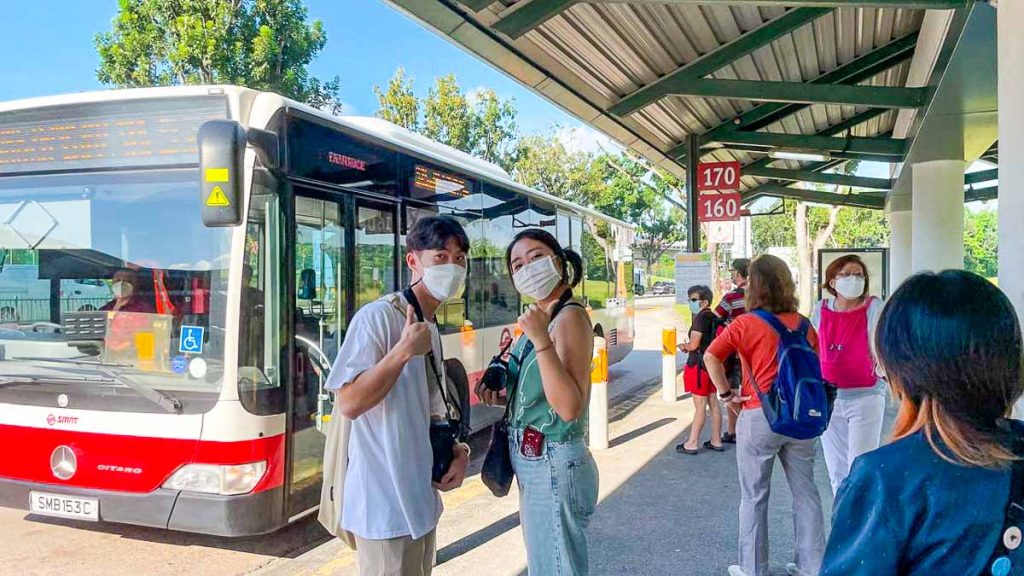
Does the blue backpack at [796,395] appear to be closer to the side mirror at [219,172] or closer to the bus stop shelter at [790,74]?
the bus stop shelter at [790,74]

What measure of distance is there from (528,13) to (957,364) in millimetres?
5360

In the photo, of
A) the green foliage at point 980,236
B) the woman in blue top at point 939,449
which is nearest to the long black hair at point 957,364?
the woman in blue top at point 939,449

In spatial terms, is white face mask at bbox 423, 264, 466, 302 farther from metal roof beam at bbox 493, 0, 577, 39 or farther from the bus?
metal roof beam at bbox 493, 0, 577, 39

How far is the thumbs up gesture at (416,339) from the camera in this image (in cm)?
234

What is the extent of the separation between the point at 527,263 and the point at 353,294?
9.53 ft

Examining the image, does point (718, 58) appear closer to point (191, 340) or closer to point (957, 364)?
point (191, 340)

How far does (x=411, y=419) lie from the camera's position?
8.11 ft

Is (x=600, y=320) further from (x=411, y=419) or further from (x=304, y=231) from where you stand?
(x=411, y=419)

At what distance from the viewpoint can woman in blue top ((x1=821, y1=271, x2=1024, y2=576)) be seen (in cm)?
128

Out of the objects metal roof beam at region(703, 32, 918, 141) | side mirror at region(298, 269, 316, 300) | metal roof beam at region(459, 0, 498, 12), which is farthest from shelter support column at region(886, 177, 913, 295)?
side mirror at region(298, 269, 316, 300)

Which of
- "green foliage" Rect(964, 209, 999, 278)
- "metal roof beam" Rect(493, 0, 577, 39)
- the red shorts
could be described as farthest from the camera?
"green foliage" Rect(964, 209, 999, 278)

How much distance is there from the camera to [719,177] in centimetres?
1134

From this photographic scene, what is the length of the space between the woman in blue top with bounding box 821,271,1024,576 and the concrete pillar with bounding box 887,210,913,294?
567 inches

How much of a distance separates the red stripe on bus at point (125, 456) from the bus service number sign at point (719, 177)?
8583 millimetres
